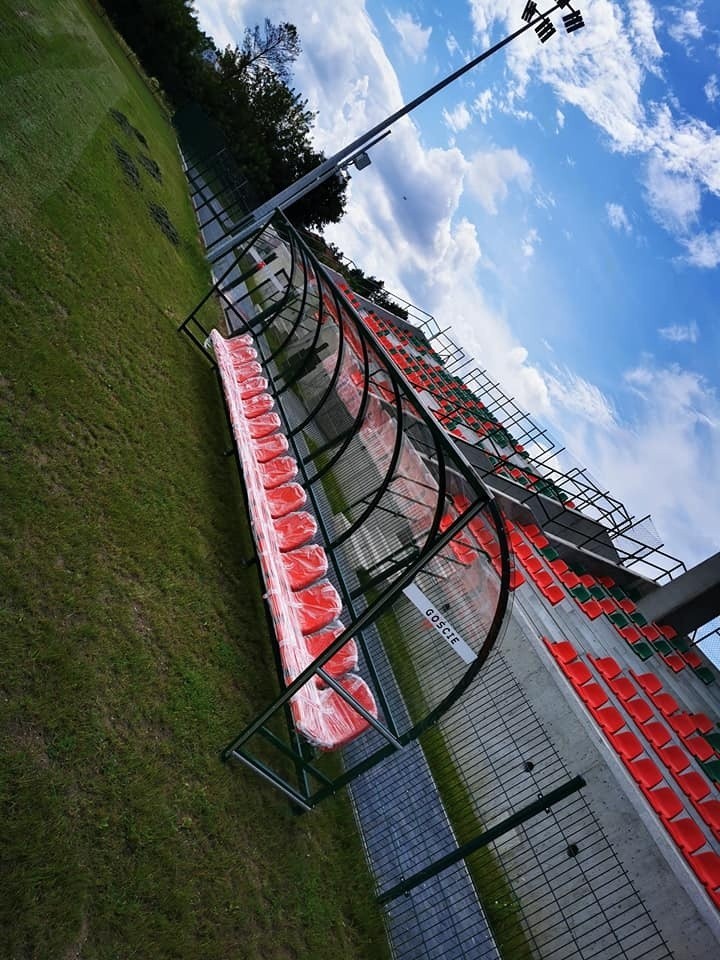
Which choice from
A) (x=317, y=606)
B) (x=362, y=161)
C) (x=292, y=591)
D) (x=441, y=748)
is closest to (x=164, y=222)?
(x=362, y=161)

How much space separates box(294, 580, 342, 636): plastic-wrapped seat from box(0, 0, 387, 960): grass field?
2.28ft

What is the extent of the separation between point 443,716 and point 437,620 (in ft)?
5.04

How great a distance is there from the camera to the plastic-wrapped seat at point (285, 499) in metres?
7.55

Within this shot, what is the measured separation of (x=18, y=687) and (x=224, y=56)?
45.7 m

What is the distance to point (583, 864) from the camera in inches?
209

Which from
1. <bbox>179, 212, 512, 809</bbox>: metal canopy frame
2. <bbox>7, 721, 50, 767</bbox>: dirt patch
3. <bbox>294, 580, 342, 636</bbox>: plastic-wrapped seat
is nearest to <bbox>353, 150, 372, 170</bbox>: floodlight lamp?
<bbox>179, 212, 512, 809</bbox>: metal canopy frame

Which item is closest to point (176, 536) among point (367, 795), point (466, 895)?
point (367, 795)

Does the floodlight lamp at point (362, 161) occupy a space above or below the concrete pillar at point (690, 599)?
above

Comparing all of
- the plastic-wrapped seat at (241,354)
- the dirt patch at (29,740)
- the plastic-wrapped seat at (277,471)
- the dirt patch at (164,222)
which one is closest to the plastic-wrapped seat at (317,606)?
the plastic-wrapped seat at (277,471)

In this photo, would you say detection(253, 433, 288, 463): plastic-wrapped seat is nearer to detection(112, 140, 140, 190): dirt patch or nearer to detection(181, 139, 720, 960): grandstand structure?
detection(181, 139, 720, 960): grandstand structure

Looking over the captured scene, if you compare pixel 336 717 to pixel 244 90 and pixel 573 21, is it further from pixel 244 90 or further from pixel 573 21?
pixel 244 90

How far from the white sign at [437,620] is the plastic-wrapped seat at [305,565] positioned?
187 centimetres

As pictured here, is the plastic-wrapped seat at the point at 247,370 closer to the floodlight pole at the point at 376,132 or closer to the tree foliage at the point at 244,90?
the floodlight pole at the point at 376,132

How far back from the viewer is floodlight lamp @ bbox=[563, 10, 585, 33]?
39.6ft
